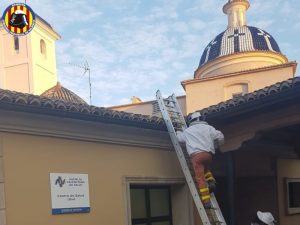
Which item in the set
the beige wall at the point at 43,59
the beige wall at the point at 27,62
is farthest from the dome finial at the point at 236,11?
the beige wall at the point at 43,59

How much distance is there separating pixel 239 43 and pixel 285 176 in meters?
21.5

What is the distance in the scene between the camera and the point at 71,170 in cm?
704

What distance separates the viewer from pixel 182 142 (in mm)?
7934

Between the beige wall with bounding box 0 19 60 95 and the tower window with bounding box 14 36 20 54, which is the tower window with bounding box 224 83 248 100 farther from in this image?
the tower window with bounding box 14 36 20 54

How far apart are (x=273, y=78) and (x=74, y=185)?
2223cm

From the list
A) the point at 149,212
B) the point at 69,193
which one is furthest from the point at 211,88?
the point at 69,193

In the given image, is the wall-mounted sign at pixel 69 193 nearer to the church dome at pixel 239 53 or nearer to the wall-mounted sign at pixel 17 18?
the wall-mounted sign at pixel 17 18

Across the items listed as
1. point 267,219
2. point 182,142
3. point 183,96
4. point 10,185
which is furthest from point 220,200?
point 183,96

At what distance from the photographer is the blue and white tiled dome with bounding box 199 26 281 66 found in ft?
103

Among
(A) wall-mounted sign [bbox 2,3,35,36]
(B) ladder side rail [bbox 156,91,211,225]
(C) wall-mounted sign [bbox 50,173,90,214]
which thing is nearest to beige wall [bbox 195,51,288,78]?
(A) wall-mounted sign [bbox 2,3,35,36]

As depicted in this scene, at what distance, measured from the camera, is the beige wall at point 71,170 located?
6293 mm

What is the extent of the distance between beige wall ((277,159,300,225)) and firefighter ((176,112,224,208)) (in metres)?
4.16

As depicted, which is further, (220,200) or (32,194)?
(220,200)

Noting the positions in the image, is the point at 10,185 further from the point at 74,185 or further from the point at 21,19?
the point at 21,19
